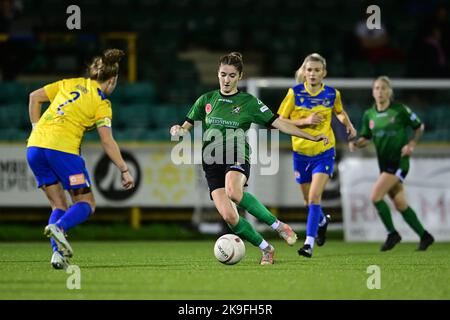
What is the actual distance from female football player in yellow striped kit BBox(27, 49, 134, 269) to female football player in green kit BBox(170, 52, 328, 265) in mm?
726

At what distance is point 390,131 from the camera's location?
1102 centimetres

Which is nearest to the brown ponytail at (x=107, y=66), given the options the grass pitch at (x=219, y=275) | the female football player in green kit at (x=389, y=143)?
the grass pitch at (x=219, y=275)

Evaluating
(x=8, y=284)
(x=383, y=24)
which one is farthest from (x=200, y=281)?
(x=383, y=24)

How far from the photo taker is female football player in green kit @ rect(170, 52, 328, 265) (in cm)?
804

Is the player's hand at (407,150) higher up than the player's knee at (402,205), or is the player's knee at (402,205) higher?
the player's hand at (407,150)

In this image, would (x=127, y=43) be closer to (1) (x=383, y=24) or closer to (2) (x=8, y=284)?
(1) (x=383, y=24)

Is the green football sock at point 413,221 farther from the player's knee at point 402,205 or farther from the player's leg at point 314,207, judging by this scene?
the player's leg at point 314,207

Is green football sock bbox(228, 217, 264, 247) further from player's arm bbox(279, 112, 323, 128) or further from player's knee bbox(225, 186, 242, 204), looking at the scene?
player's arm bbox(279, 112, 323, 128)

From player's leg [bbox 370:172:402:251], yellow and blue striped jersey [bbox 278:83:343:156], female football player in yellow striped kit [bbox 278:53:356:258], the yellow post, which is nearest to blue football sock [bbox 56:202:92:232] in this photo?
female football player in yellow striped kit [bbox 278:53:356:258]

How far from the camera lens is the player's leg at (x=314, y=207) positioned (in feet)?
29.6

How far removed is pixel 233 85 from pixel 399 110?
3442 millimetres

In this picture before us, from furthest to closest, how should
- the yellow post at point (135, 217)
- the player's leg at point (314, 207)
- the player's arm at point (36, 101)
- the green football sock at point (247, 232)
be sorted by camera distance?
the yellow post at point (135, 217) < the player's leg at point (314, 207) < the green football sock at point (247, 232) < the player's arm at point (36, 101)

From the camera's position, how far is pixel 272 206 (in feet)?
44.2

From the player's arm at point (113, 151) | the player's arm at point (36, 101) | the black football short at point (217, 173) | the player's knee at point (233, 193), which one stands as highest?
the player's arm at point (36, 101)
